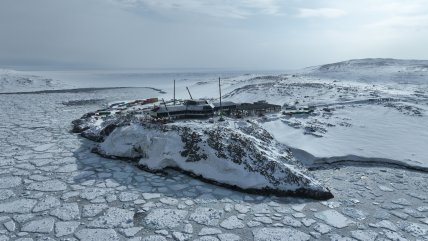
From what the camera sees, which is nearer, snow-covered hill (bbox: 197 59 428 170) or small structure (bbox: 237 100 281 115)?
snow-covered hill (bbox: 197 59 428 170)

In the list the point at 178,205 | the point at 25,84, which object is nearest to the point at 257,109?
the point at 178,205

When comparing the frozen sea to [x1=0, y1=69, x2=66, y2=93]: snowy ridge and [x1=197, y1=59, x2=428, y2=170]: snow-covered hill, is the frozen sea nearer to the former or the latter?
[x1=197, y1=59, x2=428, y2=170]: snow-covered hill

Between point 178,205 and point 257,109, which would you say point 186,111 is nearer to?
point 257,109

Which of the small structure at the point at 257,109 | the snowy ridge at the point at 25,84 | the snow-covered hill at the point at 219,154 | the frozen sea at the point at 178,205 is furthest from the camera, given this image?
the snowy ridge at the point at 25,84

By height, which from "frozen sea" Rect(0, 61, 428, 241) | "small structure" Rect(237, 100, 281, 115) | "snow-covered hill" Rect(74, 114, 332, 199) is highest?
"small structure" Rect(237, 100, 281, 115)

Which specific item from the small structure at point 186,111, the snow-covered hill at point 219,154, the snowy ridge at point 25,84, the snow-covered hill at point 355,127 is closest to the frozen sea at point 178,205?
the snow-covered hill at point 219,154

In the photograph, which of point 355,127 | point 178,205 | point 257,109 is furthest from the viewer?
point 257,109

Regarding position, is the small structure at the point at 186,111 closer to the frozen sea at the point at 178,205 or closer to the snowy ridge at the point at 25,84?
the frozen sea at the point at 178,205

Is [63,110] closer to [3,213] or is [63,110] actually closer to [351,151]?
[3,213]

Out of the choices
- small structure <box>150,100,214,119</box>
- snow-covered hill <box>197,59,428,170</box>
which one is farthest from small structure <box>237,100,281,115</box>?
Result: small structure <box>150,100,214,119</box>

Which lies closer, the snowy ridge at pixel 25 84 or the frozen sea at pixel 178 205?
the frozen sea at pixel 178 205

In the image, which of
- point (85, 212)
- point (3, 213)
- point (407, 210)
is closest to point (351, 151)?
point (407, 210)
